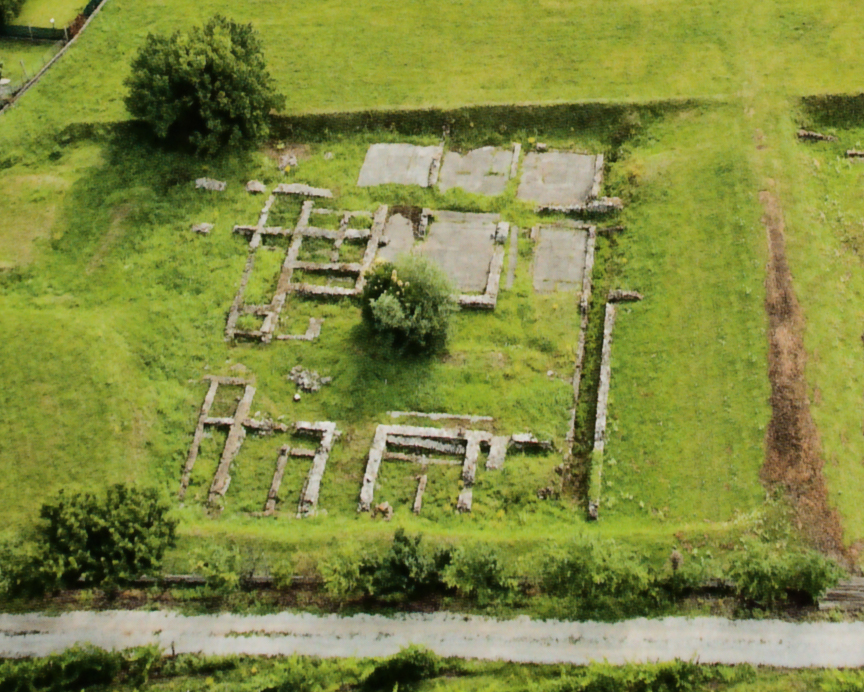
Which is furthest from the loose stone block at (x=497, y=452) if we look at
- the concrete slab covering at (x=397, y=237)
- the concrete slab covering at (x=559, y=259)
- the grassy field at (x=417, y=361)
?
the concrete slab covering at (x=397, y=237)

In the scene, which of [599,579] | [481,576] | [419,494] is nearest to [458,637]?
[481,576]

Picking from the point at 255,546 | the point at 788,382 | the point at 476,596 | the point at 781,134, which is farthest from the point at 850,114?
the point at 255,546

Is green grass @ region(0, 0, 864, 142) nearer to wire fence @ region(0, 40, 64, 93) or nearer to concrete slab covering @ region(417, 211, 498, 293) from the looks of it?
wire fence @ region(0, 40, 64, 93)

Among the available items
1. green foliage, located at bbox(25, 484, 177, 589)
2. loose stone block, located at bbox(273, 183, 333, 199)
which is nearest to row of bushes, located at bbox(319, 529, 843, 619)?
green foliage, located at bbox(25, 484, 177, 589)

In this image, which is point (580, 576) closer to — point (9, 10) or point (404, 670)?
point (404, 670)

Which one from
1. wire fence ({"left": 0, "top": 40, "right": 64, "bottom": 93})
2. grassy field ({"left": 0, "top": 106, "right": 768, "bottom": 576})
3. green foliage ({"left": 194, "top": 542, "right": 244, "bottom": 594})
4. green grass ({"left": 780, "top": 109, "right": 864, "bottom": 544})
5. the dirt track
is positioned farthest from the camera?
wire fence ({"left": 0, "top": 40, "right": 64, "bottom": 93})

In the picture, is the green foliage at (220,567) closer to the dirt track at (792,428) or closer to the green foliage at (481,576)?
the green foliage at (481,576)
